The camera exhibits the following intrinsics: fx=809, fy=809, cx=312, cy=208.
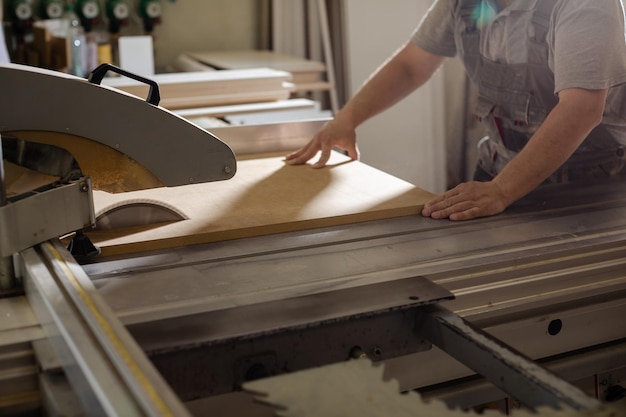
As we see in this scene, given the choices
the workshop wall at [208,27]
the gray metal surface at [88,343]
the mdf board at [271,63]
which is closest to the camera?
the gray metal surface at [88,343]

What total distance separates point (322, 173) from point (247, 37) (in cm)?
277

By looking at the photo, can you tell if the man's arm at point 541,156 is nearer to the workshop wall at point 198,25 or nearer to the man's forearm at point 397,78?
the man's forearm at point 397,78

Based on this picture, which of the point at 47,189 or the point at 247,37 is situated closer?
the point at 47,189

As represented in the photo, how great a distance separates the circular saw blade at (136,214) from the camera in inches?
53.2

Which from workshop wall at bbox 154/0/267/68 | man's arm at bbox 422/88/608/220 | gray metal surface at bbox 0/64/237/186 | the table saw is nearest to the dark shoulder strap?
man's arm at bbox 422/88/608/220

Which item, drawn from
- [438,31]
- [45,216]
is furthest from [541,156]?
[45,216]

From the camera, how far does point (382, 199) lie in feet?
5.04

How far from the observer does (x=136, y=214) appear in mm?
1376

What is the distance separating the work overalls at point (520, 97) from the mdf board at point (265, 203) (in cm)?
35

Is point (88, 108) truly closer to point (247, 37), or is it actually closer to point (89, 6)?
point (89, 6)

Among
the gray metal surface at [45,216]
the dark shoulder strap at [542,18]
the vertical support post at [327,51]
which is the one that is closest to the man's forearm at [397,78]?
the dark shoulder strap at [542,18]

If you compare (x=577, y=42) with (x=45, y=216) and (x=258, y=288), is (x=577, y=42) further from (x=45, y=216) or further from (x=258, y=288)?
(x=45, y=216)

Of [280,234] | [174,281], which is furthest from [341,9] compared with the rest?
[174,281]

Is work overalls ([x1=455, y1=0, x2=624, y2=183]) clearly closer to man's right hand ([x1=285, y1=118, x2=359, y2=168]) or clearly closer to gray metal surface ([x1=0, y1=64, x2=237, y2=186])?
man's right hand ([x1=285, y1=118, x2=359, y2=168])
